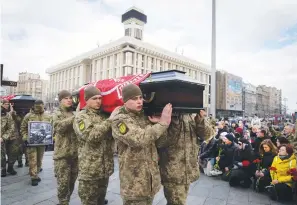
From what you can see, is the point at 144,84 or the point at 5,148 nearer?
the point at 144,84

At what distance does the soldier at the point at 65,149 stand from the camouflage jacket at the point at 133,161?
1433mm

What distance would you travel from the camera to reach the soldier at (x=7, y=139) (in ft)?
17.8

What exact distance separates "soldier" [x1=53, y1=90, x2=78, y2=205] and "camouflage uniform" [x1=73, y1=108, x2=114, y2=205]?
69cm

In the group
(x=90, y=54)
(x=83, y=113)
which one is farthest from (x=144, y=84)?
(x=90, y=54)

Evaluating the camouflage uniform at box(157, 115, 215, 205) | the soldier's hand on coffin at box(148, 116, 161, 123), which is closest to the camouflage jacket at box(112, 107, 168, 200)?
the soldier's hand on coffin at box(148, 116, 161, 123)

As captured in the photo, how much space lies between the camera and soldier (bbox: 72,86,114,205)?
2.62 metres

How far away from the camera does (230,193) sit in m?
4.72

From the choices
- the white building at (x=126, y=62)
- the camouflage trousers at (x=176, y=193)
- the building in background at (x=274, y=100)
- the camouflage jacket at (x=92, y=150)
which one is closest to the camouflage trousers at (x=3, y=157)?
the camouflage jacket at (x=92, y=150)

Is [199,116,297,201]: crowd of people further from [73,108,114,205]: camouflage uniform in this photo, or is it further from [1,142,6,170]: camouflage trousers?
[1,142,6,170]: camouflage trousers

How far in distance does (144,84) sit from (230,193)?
3677 mm

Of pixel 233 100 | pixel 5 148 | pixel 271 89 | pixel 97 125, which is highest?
pixel 271 89

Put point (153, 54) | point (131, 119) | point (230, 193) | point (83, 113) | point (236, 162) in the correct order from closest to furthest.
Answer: point (131, 119)
point (83, 113)
point (230, 193)
point (236, 162)
point (153, 54)

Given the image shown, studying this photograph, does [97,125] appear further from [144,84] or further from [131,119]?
[144,84]

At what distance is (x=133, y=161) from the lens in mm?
2129
